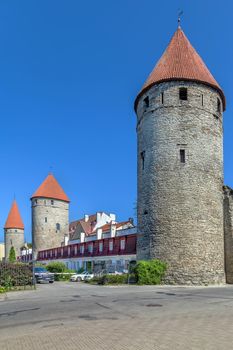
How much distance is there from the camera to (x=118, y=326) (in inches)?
354

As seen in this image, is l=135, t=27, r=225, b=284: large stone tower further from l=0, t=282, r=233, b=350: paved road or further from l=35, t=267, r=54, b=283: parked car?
l=0, t=282, r=233, b=350: paved road

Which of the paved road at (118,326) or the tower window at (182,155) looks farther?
the tower window at (182,155)

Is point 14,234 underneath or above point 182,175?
underneath

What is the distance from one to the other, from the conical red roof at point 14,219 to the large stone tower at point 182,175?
185 ft

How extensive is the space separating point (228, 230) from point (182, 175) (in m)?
6.10

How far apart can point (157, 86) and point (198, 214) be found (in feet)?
31.3

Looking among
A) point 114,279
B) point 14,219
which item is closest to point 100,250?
point 114,279

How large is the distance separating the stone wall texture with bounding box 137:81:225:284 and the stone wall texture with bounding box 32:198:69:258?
38.1 m

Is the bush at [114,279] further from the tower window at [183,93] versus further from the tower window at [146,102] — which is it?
the tower window at [183,93]

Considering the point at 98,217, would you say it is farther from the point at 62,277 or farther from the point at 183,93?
the point at 183,93

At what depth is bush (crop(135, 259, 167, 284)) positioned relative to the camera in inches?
941

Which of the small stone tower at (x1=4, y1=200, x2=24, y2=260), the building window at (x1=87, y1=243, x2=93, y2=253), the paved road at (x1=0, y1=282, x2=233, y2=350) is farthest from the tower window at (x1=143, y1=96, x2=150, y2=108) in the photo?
the small stone tower at (x1=4, y1=200, x2=24, y2=260)

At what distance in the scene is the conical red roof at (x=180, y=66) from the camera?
26922 mm

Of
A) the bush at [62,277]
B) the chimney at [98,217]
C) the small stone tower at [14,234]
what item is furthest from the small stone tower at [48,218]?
the bush at [62,277]
